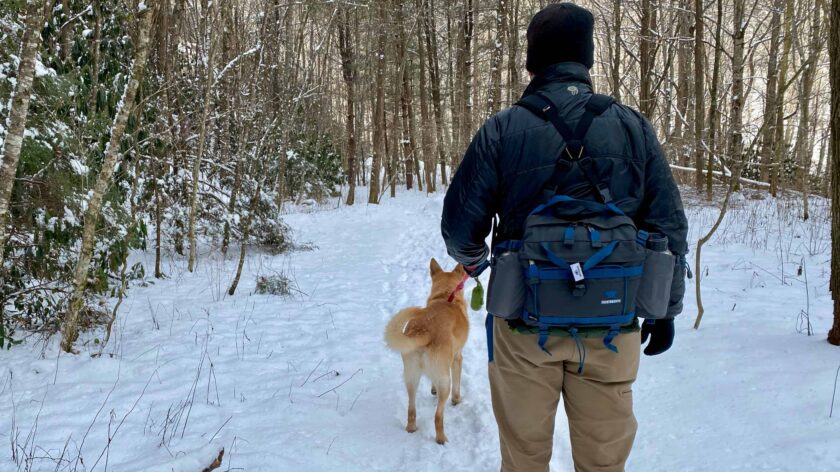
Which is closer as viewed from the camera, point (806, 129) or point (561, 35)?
point (561, 35)

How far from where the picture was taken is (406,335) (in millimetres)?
3189

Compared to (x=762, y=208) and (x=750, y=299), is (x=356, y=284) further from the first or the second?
(x=762, y=208)

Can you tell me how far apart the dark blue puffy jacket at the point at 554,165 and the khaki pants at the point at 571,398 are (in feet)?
1.32

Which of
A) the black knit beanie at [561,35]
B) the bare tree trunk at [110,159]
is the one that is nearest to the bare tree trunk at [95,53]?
the bare tree trunk at [110,159]

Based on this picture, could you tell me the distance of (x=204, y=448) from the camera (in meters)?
2.88

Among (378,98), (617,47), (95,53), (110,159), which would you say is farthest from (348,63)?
(110,159)

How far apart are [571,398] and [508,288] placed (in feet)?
1.79

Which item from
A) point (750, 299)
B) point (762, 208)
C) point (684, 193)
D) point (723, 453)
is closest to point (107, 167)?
point (723, 453)

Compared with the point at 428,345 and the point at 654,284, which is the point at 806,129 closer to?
the point at 428,345

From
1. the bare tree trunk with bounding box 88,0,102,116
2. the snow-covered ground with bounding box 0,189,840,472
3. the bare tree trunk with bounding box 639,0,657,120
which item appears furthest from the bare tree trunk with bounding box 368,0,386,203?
the bare tree trunk with bounding box 88,0,102,116

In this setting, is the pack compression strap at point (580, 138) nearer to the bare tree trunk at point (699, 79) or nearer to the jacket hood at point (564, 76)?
the jacket hood at point (564, 76)

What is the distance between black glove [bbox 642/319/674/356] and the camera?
2.04 meters

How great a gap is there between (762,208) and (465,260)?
39.4ft

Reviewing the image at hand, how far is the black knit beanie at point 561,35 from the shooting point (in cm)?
184
